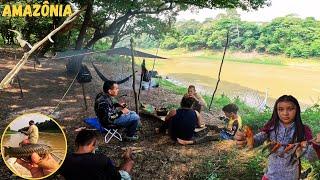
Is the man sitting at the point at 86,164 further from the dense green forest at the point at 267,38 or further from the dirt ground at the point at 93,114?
the dense green forest at the point at 267,38

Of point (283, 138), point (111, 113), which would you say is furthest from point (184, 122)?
point (283, 138)

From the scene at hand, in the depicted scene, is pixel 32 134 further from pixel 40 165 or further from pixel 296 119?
pixel 296 119

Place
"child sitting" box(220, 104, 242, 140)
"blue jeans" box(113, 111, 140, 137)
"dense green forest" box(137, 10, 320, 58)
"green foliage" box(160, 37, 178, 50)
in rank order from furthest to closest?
1. "green foliage" box(160, 37, 178, 50)
2. "dense green forest" box(137, 10, 320, 58)
3. "child sitting" box(220, 104, 242, 140)
4. "blue jeans" box(113, 111, 140, 137)

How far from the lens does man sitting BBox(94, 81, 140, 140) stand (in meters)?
5.52

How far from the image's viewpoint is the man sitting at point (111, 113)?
5523 mm

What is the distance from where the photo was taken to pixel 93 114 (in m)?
7.72

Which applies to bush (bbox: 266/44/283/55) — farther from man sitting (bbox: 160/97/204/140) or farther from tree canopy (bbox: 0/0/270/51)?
man sitting (bbox: 160/97/204/140)

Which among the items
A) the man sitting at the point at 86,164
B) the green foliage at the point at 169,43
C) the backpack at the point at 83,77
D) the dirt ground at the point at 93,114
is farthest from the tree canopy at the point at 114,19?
the green foliage at the point at 169,43

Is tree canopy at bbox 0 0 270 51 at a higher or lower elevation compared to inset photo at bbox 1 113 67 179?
higher

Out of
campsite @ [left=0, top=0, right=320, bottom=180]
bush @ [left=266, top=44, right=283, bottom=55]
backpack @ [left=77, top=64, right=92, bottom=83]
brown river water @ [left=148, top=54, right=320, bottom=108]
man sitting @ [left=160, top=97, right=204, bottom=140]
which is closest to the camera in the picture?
campsite @ [left=0, top=0, right=320, bottom=180]

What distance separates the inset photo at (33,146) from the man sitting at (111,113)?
2.00 m

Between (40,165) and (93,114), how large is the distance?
14.6ft

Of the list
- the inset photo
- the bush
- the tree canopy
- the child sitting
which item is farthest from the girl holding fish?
the bush

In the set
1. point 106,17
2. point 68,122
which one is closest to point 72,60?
point 106,17
